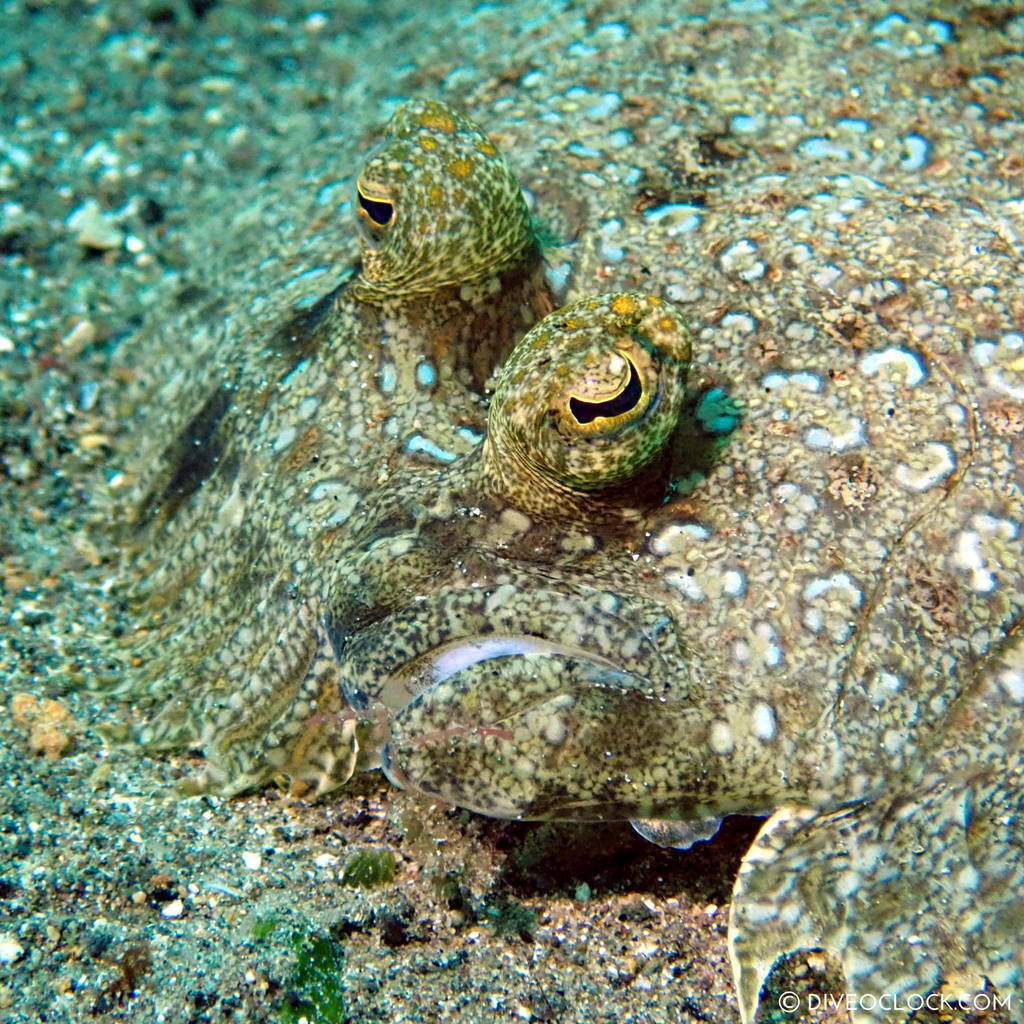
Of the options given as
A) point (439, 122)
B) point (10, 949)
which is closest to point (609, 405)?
point (439, 122)

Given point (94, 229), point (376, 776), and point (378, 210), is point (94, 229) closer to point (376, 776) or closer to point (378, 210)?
point (378, 210)

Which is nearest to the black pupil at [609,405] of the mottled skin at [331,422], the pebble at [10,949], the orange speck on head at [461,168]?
the mottled skin at [331,422]

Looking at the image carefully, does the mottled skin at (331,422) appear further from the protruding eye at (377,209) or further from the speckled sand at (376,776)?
the speckled sand at (376,776)

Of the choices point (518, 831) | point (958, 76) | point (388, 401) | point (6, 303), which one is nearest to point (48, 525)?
point (6, 303)

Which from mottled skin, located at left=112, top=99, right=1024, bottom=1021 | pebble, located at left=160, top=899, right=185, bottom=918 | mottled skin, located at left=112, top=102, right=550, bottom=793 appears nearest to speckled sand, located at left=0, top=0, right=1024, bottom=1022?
pebble, located at left=160, top=899, right=185, bottom=918

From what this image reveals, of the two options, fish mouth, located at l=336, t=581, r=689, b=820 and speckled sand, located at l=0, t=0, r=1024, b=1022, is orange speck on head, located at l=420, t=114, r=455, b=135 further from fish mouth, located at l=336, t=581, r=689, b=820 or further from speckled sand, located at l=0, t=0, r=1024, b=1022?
fish mouth, located at l=336, t=581, r=689, b=820

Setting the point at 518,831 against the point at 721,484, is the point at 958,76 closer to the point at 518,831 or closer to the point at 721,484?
the point at 721,484

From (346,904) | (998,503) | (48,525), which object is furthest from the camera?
(48,525)

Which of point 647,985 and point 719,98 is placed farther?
point 719,98
